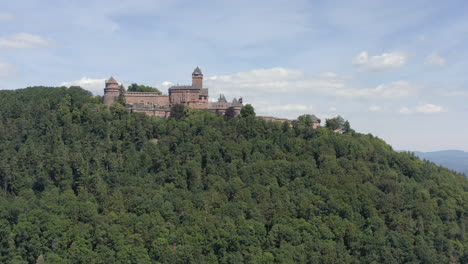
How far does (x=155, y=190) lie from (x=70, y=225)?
14.6 m

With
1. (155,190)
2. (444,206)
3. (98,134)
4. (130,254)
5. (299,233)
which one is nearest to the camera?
(130,254)

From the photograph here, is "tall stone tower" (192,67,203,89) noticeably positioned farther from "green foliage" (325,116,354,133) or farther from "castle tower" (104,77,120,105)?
"green foliage" (325,116,354,133)

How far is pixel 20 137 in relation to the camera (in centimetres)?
9544

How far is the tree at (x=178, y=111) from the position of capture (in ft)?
328

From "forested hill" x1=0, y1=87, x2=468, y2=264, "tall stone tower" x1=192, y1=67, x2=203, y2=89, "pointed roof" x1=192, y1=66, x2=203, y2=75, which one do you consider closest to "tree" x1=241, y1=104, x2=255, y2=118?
"forested hill" x1=0, y1=87, x2=468, y2=264

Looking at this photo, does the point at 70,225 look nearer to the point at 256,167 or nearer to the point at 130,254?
the point at 130,254

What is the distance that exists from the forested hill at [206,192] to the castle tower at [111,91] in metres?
2.25

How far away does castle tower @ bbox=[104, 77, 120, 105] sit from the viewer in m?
104

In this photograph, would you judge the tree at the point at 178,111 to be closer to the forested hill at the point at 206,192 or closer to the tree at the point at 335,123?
the forested hill at the point at 206,192

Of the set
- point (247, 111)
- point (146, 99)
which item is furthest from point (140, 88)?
point (247, 111)

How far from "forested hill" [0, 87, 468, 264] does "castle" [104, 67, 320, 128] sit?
12.2ft

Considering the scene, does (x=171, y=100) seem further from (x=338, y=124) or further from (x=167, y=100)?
(x=338, y=124)

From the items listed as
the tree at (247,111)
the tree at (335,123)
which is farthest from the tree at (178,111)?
the tree at (335,123)

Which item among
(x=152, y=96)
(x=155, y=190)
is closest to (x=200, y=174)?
(x=155, y=190)
